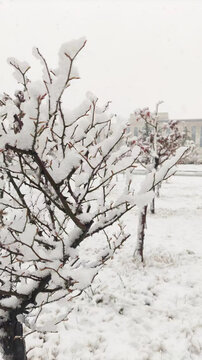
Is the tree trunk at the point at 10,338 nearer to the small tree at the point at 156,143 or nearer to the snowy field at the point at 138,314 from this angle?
the snowy field at the point at 138,314

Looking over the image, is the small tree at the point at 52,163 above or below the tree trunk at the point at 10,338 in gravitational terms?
above

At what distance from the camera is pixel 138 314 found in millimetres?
4730

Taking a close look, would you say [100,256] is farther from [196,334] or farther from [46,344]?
[196,334]

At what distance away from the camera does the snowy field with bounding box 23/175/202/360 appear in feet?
12.8

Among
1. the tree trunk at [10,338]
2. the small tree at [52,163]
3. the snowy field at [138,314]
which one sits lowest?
the snowy field at [138,314]

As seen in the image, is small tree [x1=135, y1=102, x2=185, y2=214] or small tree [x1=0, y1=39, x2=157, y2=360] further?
small tree [x1=135, y1=102, x2=185, y2=214]

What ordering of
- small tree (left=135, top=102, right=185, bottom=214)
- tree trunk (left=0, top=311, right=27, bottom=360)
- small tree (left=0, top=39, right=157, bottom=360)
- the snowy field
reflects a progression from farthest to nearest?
small tree (left=135, top=102, right=185, bottom=214) < the snowy field < tree trunk (left=0, top=311, right=27, bottom=360) < small tree (left=0, top=39, right=157, bottom=360)

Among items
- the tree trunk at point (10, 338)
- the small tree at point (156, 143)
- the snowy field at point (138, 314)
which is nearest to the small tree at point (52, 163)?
the tree trunk at point (10, 338)

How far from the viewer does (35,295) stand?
1913 mm

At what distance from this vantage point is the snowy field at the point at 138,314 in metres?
3.89

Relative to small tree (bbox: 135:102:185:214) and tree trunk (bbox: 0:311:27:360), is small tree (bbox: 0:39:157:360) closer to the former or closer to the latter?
tree trunk (bbox: 0:311:27:360)

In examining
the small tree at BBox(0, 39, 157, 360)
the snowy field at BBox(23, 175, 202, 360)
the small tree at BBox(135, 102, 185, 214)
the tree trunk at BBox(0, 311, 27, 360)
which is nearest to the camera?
the small tree at BBox(0, 39, 157, 360)

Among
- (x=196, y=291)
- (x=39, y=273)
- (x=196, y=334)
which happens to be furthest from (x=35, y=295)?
(x=196, y=291)

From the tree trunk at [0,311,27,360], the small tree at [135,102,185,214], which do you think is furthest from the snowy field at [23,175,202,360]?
the small tree at [135,102,185,214]
